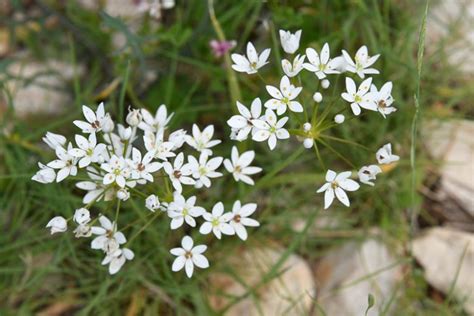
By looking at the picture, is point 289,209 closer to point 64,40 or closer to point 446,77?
point 446,77

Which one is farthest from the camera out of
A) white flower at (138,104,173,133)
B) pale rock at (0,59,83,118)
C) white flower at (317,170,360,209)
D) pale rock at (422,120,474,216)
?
pale rock at (0,59,83,118)

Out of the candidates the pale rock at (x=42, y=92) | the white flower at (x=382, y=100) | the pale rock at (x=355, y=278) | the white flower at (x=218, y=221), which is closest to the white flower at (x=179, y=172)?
the white flower at (x=218, y=221)

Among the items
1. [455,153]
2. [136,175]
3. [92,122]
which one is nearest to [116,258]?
[136,175]

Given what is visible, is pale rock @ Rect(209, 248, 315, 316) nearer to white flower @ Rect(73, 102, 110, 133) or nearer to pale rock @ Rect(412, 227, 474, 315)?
pale rock @ Rect(412, 227, 474, 315)

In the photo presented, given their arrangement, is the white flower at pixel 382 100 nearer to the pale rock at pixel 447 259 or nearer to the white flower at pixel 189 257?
the white flower at pixel 189 257

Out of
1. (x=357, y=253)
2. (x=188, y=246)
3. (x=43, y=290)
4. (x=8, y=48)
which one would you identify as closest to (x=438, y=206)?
(x=357, y=253)

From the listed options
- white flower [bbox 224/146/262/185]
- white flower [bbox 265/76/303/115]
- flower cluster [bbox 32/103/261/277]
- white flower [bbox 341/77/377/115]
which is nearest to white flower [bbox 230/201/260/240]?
flower cluster [bbox 32/103/261/277]
